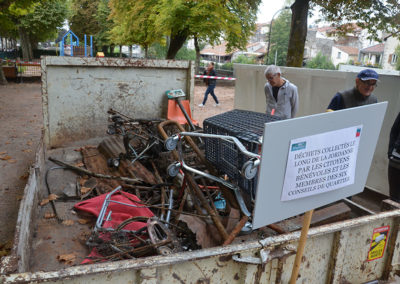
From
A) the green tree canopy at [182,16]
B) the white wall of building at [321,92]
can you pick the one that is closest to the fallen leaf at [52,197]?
the white wall of building at [321,92]

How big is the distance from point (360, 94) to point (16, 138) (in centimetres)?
797

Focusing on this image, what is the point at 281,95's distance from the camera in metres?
5.06

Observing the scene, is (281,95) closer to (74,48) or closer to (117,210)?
(117,210)

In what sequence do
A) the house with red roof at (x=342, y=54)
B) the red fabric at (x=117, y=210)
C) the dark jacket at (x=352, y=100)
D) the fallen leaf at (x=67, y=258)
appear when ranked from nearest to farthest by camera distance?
the fallen leaf at (x=67, y=258), the red fabric at (x=117, y=210), the dark jacket at (x=352, y=100), the house with red roof at (x=342, y=54)

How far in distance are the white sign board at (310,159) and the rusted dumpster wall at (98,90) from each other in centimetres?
450

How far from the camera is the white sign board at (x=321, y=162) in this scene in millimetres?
1854

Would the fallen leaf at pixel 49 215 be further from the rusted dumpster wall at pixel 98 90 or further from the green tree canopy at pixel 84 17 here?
the green tree canopy at pixel 84 17

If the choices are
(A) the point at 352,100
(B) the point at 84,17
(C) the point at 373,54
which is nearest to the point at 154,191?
(A) the point at 352,100

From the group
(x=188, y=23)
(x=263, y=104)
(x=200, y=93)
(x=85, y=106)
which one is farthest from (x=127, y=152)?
(x=200, y=93)

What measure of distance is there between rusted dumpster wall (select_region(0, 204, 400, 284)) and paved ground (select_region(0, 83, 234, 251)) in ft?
8.53

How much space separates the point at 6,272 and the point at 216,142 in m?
1.79

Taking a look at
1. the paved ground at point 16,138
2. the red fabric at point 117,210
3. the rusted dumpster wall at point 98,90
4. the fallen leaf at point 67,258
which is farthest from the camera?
the rusted dumpster wall at point 98,90

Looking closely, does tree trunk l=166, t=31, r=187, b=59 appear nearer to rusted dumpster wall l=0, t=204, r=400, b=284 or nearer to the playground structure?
the playground structure

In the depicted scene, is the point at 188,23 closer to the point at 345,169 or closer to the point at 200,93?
the point at 200,93
